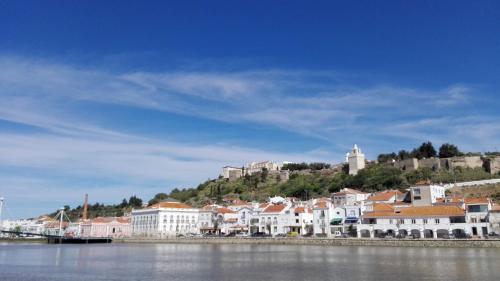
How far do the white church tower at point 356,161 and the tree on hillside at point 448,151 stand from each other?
15572mm

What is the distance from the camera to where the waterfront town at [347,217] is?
46606 millimetres

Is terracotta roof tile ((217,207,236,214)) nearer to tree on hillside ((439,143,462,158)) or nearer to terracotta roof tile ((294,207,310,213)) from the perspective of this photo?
terracotta roof tile ((294,207,310,213))

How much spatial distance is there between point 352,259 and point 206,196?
266ft

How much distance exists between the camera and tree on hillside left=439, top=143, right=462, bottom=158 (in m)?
89.5

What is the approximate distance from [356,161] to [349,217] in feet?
139

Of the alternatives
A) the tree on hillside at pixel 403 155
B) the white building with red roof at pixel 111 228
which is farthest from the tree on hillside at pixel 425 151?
the white building with red roof at pixel 111 228

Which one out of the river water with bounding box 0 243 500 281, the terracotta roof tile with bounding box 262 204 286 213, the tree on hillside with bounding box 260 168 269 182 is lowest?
the river water with bounding box 0 243 500 281

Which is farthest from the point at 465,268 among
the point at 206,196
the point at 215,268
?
the point at 206,196

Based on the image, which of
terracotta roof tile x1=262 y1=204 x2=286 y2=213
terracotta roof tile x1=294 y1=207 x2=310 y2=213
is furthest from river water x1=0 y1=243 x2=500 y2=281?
terracotta roof tile x1=262 y1=204 x2=286 y2=213

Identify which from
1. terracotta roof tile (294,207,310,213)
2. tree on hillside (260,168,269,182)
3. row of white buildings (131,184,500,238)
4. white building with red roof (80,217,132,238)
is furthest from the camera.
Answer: tree on hillside (260,168,269,182)

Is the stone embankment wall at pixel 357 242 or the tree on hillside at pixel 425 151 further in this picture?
the tree on hillside at pixel 425 151

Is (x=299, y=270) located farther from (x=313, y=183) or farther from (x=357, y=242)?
(x=313, y=183)

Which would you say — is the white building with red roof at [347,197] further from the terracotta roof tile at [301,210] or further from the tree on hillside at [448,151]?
the tree on hillside at [448,151]

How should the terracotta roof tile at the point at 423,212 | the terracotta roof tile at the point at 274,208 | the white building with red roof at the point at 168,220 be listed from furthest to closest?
the white building with red roof at the point at 168,220
the terracotta roof tile at the point at 274,208
the terracotta roof tile at the point at 423,212
